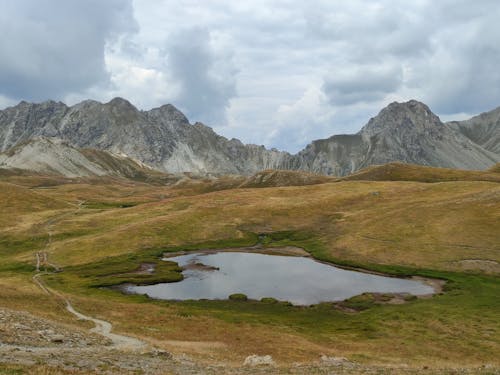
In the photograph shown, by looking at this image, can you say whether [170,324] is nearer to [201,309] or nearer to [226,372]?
[201,309]

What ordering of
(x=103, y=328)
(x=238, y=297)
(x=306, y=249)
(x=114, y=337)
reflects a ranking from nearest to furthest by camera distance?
(x=114, y=337), (x=103, y=328), (x=238, y=297), (x=306, y=249)

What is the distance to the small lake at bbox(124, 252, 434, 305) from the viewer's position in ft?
270

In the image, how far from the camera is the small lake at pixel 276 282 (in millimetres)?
82438

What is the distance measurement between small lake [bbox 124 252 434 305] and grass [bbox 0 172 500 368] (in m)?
4.33

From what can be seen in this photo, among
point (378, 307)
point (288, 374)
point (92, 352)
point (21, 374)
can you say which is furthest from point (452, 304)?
point (21, 374)

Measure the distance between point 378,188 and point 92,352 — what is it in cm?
Result: 15001

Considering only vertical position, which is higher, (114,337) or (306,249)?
(306,249)

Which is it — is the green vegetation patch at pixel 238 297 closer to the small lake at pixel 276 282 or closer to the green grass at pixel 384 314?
the green grass at pixel 384 314

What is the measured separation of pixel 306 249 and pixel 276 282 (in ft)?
99.4

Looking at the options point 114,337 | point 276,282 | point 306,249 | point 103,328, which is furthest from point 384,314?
point 306,249

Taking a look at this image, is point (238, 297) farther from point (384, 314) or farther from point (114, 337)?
point (114, 337)

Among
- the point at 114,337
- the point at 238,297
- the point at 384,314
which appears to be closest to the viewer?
the point at 114,337

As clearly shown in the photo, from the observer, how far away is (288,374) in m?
33.9

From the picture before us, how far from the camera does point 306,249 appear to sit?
11938 cm
